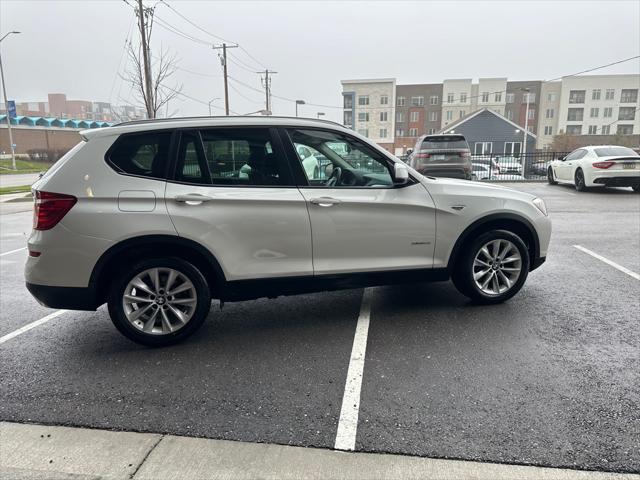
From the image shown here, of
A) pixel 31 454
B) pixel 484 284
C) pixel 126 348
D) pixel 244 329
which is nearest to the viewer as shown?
pixel 31 454

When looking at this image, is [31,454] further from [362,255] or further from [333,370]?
[362,255]

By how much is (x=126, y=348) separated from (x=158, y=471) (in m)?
1.75

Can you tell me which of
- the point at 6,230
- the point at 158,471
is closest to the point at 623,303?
the point at 158,471

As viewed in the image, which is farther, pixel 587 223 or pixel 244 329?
pixel 587 223

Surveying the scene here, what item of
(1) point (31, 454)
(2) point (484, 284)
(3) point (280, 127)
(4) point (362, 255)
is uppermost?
(3) point (280, 127)

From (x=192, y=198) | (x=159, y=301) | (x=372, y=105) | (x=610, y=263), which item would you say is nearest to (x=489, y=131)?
(x=372, y=105)

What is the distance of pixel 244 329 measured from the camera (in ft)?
14.1

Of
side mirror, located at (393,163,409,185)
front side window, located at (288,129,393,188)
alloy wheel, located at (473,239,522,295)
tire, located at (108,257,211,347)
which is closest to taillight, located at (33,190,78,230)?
tire, located at (108,257,211,347)

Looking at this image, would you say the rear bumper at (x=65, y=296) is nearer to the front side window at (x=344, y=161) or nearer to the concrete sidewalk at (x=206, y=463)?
the concrete sidewalk at (x=206, y=463)

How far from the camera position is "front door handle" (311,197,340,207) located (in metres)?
3.93

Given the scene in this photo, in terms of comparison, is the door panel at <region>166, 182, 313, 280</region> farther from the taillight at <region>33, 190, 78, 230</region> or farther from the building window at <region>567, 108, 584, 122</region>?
the building window at <region>567, 108, 584, 122</region>

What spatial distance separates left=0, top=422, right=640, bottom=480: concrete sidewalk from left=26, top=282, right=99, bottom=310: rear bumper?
3.75ft

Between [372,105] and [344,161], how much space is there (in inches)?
2596

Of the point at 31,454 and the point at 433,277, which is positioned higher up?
the point at 433,277
